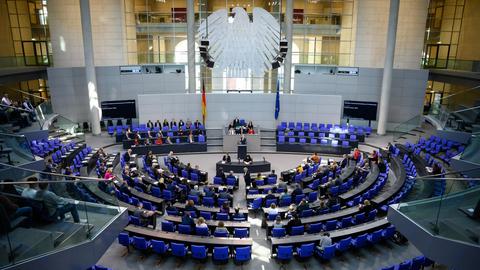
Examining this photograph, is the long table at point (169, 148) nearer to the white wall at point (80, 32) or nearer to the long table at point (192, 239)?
the white wall at point (80, 32)

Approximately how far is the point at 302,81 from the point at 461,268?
20.8 metres

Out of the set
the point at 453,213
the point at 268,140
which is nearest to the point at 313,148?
the point at 268,140

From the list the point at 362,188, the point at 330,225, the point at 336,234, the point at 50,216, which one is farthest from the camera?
the point at 362,188

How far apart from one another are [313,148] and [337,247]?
1160 cm

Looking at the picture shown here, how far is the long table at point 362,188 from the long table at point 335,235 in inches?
86.1

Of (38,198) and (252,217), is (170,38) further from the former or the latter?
(38,198)

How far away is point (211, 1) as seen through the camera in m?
25.9

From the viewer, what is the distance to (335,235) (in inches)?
417

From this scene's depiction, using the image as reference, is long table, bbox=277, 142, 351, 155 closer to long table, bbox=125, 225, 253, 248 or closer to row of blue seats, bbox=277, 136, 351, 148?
row of blue seats, bbox=277, 136, 351, 148

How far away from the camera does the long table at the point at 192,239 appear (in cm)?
1014

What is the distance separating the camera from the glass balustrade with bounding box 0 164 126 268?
218 inches

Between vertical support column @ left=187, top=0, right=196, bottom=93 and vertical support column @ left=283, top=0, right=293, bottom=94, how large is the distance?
6.42 m

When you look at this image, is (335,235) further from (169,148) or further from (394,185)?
(169,148)

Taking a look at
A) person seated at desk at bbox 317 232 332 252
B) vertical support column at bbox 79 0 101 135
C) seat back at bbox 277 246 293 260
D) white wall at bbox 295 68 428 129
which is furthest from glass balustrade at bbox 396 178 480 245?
vertical support column at bbox 79 0 101 135
